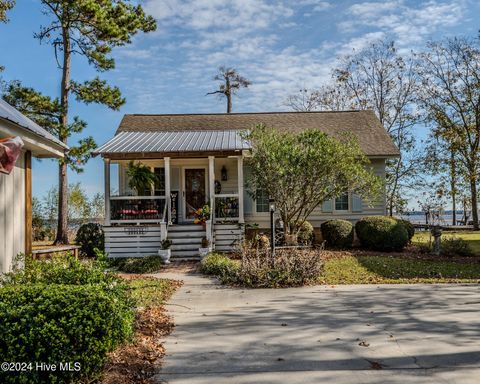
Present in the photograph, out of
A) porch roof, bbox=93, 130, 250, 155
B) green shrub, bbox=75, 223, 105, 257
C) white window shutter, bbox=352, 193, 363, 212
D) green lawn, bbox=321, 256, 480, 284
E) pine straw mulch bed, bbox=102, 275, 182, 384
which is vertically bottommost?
green lawn, bbox=321, 256, 480, 284

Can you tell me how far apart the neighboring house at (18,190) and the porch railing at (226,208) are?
730cm

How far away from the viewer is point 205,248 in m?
13.4

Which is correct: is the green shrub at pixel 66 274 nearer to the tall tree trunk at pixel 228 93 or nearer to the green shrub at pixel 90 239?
the green shrub at pixel 90 239

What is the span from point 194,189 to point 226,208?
3.10 m

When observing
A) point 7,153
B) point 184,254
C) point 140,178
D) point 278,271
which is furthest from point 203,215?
point 7,153

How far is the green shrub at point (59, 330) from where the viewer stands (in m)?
3.40

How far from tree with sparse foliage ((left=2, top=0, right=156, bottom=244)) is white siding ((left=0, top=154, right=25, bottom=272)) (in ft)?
36.1

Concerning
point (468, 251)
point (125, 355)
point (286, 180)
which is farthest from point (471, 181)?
point (125, 355)

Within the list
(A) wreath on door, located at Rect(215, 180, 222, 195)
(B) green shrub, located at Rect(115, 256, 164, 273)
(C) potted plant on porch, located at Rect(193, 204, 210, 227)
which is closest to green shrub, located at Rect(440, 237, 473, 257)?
(C) potted plant on porch, located at Rect(193, 204, 210, 227)

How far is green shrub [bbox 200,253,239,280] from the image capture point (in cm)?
978

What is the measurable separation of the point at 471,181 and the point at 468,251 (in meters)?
14.6

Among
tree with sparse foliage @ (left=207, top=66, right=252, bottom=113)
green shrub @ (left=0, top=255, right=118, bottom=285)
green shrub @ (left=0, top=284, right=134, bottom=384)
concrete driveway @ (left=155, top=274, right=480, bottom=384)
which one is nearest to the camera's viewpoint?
green shrub @ (left=0, top=284, right=134, bottom=384)

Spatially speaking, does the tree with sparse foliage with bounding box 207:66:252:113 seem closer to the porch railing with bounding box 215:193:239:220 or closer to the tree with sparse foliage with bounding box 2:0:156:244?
the tree with sparse foliage with bounding box 2:0:156:244

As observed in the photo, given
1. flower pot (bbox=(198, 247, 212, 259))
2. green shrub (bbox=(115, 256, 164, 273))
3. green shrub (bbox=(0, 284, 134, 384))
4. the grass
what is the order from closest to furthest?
1. green shrub (bbox=(0, 284, 134, 384))
2. the grass
3. green shrub (bbox=(115, 256, 164, 273))
4. flower pot (bbox=(198, 247, 212, 259))
